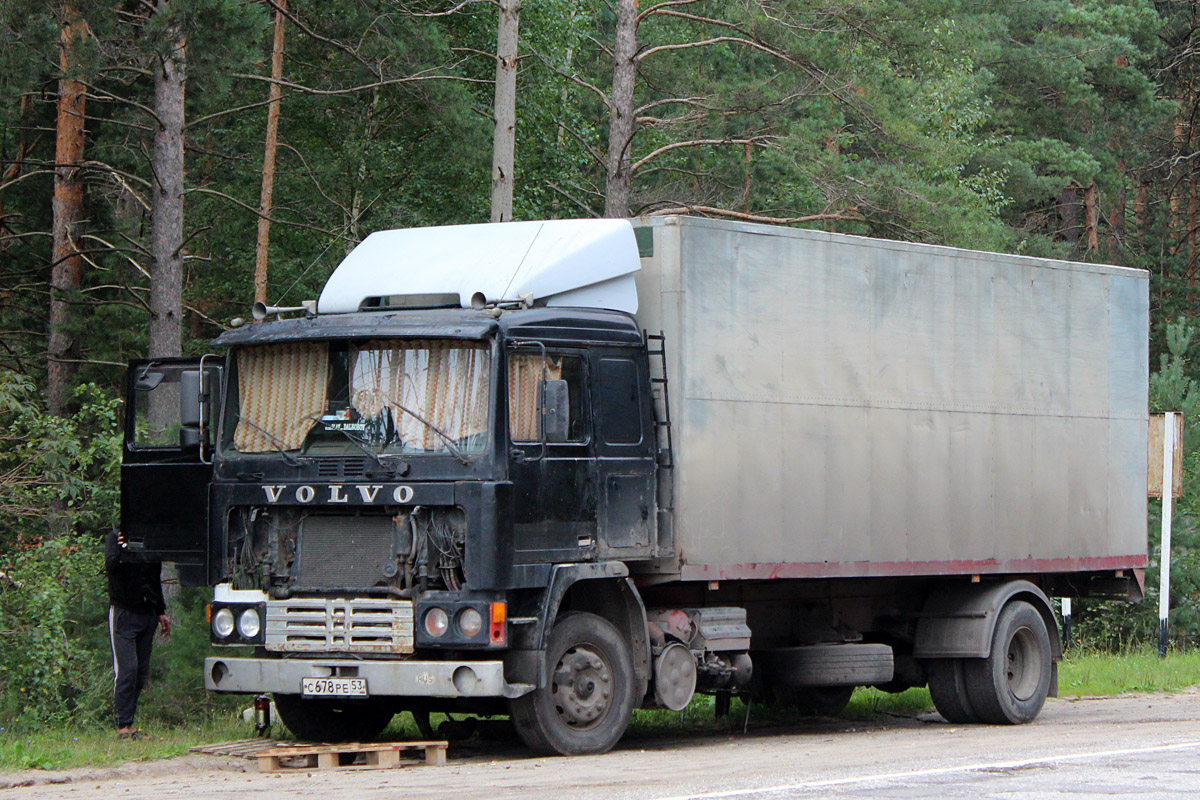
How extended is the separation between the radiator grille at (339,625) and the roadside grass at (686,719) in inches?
53.8

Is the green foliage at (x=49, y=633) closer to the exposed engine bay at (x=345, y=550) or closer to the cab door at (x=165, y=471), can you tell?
the cab door at (x=165, y=471)

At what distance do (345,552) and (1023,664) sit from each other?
6545mm

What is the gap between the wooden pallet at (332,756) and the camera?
10461 millimetres

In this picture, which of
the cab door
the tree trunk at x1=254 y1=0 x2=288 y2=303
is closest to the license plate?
the cab door

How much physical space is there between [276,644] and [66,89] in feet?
54.4

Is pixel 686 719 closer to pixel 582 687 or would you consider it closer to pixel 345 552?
pixel 582 687

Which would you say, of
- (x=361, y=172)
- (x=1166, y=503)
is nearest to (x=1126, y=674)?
(x=1166, y=503)

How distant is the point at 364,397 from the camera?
1072cm

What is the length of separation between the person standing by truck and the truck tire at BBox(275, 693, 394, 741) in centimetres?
141

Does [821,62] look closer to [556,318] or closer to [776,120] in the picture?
[776,120]

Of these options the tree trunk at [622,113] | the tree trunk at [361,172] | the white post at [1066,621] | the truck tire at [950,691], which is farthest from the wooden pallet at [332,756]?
the tree trunk at [361,172]

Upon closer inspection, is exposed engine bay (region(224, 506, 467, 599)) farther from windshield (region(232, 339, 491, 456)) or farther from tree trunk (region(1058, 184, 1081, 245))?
tree trunk (region(1058, 184, 1081, 245))

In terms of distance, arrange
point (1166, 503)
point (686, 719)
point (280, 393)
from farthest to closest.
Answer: point (1166, 503)
point (686, 719)
point (280, 393)

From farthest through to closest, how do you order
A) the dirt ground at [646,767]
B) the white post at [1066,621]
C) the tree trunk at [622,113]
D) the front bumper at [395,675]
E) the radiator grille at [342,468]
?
the tree trunk at [622,113] → the white post at [1066,621] → the radiator grille at [342,468] → the front bumper at [395,675] → the dirt ground at [646,767]
